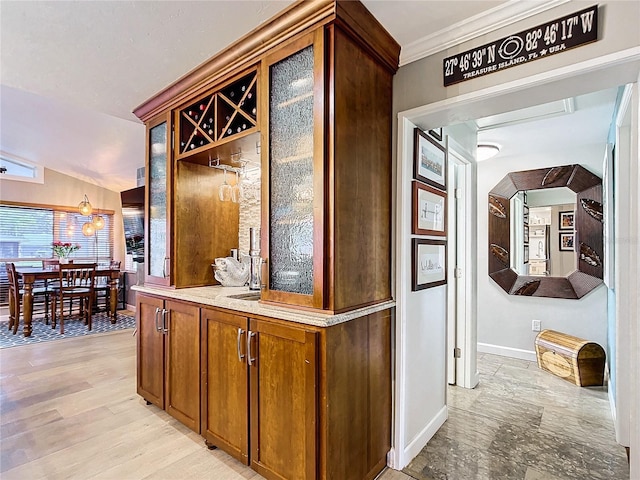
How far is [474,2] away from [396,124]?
0.68 meters

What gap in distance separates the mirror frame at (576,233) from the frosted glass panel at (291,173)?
3337 millimetres

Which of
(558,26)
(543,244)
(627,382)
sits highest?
(558,26)

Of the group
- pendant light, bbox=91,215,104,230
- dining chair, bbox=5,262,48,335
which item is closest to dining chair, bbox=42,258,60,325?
dining chair, bbox=5,262,48,335

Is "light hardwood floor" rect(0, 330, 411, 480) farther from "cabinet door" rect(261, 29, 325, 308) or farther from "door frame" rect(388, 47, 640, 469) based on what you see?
"cabinet door" rect(261, 29, 325, 308)

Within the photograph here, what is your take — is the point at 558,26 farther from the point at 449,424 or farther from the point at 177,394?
the point at 177,394

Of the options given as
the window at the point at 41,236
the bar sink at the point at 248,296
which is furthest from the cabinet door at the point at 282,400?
the window at the point at 41,236

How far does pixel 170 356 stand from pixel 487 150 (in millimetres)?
3699

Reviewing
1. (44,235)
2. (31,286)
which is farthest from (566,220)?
(44,235)

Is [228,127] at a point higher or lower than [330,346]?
higher

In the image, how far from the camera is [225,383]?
208cm

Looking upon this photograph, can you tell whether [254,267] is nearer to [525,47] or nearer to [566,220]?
[525,47]

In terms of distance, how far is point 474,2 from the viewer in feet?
5.34

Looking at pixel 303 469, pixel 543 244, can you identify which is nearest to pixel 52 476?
pixel 303 469

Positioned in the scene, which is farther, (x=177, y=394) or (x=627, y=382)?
(x=177, y=394)
